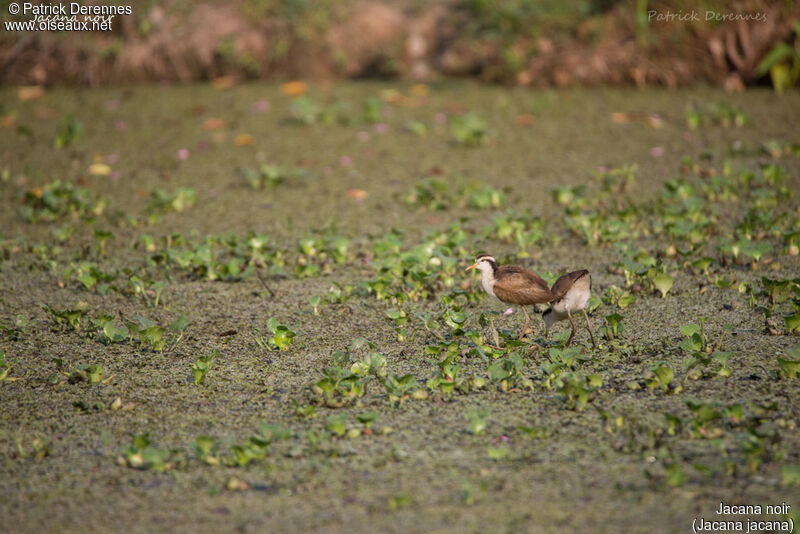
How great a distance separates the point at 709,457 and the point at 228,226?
3.25 meters

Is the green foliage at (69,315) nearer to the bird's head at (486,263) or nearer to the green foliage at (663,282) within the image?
the bird's head at (486,263)

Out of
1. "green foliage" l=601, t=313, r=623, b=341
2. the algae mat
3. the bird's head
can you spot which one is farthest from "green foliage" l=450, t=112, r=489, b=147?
"green foliage" l=601, t=313, r=623, b=341

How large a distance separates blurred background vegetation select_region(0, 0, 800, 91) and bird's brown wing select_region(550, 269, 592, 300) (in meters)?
4.26

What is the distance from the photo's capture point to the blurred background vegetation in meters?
7.22

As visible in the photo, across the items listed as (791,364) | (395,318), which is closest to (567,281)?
(395,318)

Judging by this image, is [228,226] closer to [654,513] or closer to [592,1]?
[654,513]

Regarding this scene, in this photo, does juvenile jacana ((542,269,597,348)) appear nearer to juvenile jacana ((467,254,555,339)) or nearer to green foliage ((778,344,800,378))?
juvenile jacana ((467,254,555,339))

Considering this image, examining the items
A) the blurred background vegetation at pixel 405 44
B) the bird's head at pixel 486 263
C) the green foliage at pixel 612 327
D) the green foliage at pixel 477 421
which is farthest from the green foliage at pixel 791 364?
the blurred background vegetation at pixel 405 44

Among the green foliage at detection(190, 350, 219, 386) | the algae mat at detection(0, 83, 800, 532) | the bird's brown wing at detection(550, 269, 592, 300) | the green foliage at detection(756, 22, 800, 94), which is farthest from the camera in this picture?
the green foliage at detection(756, 22, 800, 94)

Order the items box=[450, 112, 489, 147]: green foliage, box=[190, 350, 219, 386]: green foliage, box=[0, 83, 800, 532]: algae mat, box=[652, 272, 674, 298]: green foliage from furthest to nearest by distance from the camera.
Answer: box=[450, 112, 489, 147]: green foliage → box=[652, 272, 674, 298]: green foliage → box=[190, 350, 219, 386]: green foliage → box=[0, 83, 800, 532]: algae mat

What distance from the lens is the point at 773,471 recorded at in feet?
8.59

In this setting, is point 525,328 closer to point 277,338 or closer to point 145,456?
point 277,338

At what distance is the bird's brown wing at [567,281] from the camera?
3465 millimetres

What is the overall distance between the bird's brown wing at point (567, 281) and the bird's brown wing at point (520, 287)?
0.03m
